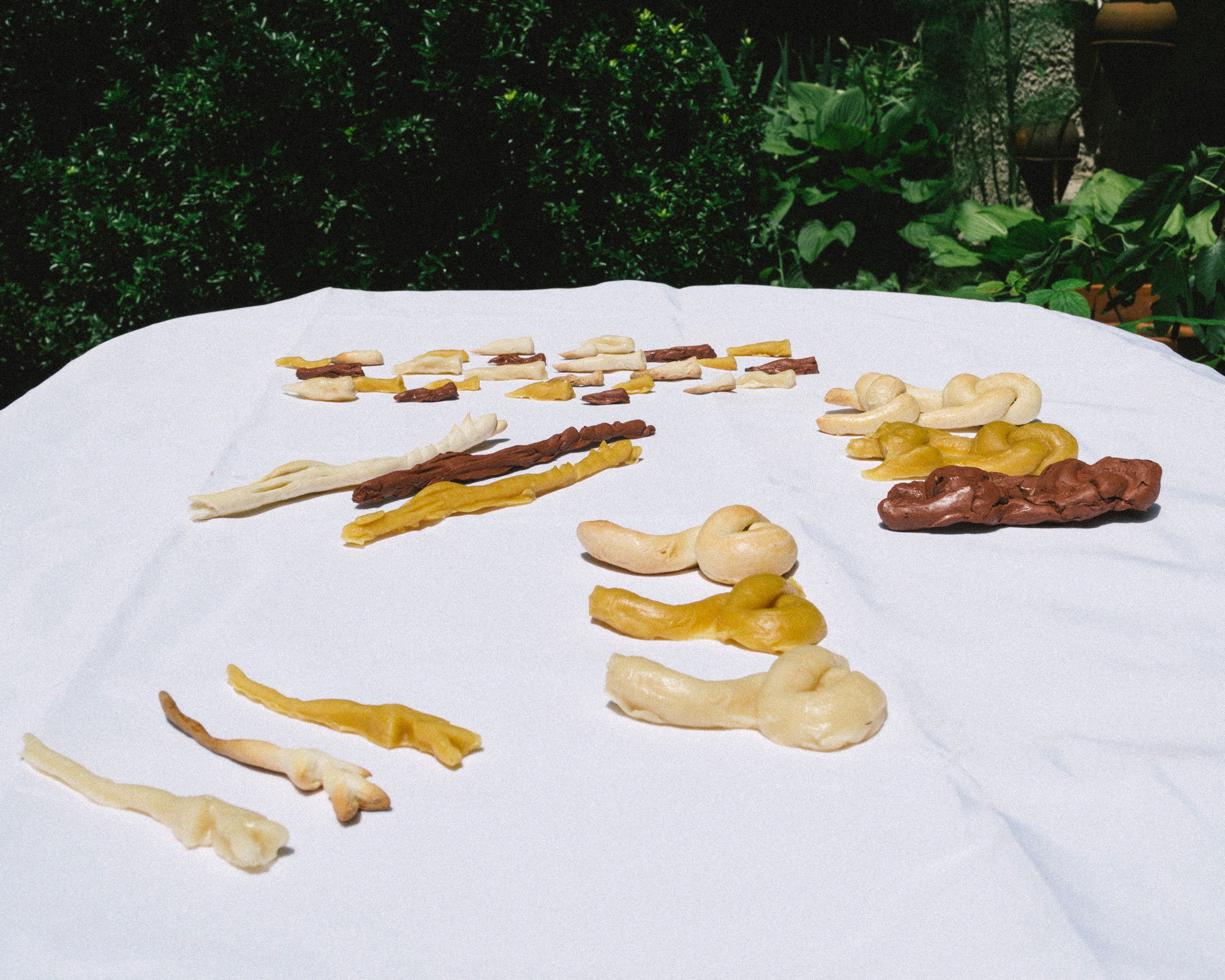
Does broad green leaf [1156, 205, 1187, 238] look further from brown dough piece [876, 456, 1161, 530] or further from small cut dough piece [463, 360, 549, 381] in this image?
small cut dough piece [463, 360, 549, 381]

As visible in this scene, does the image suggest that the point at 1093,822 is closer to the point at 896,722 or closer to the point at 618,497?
the point at 896,722

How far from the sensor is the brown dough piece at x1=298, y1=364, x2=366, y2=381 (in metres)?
2.11

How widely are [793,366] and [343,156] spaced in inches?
91.5

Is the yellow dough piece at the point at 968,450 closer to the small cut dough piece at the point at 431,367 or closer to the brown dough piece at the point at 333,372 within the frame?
the small cut dough piece at the point at 431,367

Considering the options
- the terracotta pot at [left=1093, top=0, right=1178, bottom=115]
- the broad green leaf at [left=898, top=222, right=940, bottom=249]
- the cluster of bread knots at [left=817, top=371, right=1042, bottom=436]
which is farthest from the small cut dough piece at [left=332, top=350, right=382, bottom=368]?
the terracotta pot at [left=1093, top=0, right=1178, bottom=115]

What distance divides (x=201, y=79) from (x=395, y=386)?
221 cm

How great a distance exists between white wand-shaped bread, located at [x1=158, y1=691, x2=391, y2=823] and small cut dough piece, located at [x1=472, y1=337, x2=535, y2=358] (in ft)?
4.84

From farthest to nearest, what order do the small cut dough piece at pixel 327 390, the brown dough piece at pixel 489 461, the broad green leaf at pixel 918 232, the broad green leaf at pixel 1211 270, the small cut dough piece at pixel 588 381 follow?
the broad green leaf at pixel 918 232
the broad green leaf at pixel 1211 270
the small cut dough piece at pixel 588 381
the small cut dough piece at pixel 327 390
the brown dough piece at pixel 489 461

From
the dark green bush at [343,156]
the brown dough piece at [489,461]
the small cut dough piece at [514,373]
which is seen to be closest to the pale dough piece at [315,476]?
the brown dough piece at [489,461]

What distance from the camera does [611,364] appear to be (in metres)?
2.22

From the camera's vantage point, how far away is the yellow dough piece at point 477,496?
144 cm

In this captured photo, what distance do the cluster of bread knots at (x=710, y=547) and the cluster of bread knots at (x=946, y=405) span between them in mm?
534

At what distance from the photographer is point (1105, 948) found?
0.77 metres

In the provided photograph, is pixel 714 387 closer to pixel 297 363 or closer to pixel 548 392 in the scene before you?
pixel 548 392
